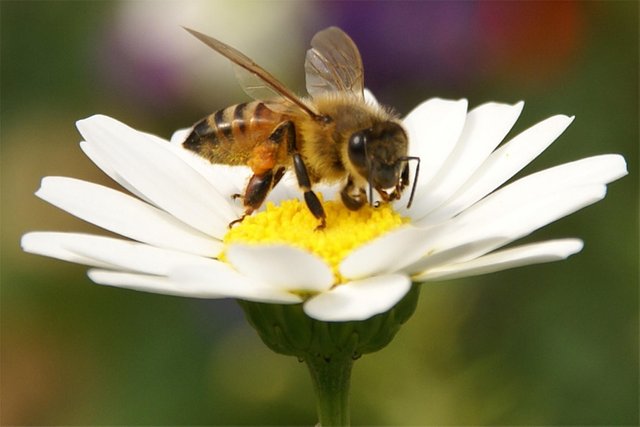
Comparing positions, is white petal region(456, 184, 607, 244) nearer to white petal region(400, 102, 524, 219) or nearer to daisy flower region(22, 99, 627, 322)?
daisy flower region(22, 99, 627, 322)

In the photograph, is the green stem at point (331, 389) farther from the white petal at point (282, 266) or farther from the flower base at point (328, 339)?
the white petal at point (282, 266)

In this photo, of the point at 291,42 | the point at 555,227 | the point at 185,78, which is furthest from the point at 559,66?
the point at 185,78

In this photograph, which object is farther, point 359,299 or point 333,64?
point 333,64

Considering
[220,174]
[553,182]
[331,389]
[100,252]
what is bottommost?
[331,389]

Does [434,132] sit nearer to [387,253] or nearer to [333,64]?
[333,64]

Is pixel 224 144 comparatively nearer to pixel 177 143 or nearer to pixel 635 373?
pixel 177 143

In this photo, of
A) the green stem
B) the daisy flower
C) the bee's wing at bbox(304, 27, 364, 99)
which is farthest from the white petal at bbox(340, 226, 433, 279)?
the bee's wing at bbox(304, 27, 364, 99)

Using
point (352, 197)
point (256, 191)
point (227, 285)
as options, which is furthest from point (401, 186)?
point (227, 285)

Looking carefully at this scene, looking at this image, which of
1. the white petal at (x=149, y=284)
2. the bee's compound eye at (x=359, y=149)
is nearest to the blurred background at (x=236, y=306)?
the bee's compound eye at (x=359, y=149)
